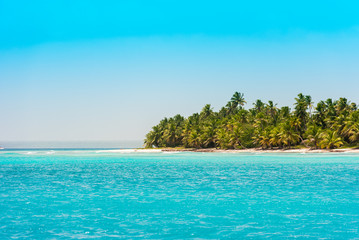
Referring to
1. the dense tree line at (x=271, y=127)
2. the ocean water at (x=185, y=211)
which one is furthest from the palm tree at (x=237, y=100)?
the ocean water at (x=185, y=211)

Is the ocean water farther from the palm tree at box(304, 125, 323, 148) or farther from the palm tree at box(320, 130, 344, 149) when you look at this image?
the palm tree at box(304, 125, 323, 148)

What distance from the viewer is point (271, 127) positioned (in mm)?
109438

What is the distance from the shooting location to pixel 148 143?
526 feet

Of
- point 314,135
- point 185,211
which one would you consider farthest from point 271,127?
point 185,211

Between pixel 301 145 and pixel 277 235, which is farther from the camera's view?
pixel 301 145

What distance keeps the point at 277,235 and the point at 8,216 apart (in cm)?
1504

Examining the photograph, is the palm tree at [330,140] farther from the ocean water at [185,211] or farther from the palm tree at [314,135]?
the ocean water at [185,211]

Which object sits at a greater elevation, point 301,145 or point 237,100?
point 237,100

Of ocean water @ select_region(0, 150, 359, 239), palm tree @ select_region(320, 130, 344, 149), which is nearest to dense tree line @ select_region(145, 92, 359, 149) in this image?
palm tree @ select_region(320, 130, 344, 149)

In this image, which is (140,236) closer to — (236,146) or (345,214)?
(345,214)

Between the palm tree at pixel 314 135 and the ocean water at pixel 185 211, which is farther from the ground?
the palm tree at pixel 314 135

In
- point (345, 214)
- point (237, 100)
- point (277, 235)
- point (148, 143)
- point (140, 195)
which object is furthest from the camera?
point (148, 143)

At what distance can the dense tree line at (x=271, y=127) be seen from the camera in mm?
96062

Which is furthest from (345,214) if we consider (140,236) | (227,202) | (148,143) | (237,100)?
(148,143)
